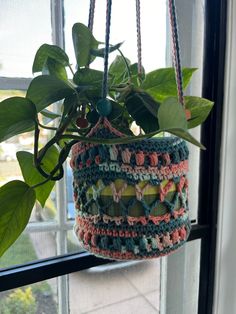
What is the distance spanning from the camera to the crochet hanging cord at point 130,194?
40 centimetres

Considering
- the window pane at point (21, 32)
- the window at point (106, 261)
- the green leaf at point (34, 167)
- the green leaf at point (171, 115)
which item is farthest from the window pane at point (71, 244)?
the green leaf at point (171, 115)

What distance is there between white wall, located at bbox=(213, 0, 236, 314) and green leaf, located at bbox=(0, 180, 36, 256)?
64cm


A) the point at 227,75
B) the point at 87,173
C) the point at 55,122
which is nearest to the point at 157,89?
the point at 87,173

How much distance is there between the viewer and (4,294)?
70cm

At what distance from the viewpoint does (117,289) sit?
890mm

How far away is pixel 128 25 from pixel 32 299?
2.31 feet

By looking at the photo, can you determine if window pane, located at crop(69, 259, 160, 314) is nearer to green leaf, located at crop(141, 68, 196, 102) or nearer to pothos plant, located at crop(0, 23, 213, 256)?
pothos plant, located at crop(0, 23, 213, 256)

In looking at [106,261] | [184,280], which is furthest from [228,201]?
[106,261]

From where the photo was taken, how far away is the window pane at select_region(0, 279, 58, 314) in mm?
706

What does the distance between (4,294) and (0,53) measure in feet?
1.71

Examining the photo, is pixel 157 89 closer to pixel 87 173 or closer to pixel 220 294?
pixel 87 173

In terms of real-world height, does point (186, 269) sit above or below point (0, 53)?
below

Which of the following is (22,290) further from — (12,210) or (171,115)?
(171,115)

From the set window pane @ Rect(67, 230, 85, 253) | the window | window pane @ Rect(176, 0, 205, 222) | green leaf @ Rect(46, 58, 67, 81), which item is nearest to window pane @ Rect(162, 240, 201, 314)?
the window
